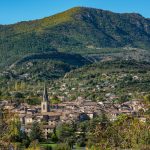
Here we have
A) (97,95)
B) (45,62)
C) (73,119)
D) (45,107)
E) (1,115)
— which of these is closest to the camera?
(1,115)

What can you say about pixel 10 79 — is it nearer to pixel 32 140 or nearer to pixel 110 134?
pixel 32 140

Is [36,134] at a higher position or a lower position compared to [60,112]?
lower

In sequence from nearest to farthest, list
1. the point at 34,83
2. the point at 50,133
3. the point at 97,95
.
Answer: the point at 50,133 < the point at 97,95 < the point at 34,83

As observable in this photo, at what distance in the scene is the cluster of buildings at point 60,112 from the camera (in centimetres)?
8169

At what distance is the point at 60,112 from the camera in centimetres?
9138

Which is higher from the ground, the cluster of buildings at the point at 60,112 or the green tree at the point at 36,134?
the cluster of buildings at the point at 60,112

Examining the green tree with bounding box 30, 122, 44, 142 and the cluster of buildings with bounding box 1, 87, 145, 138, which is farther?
the cluster of buildings with bounding box 1, 87, 145, 138

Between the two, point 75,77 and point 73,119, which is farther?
point 75,77

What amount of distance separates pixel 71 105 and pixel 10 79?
58372 mm

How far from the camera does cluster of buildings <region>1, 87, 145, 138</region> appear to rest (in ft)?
268

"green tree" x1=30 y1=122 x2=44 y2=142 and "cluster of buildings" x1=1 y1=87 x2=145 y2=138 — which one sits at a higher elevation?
"cluster of buildings" x1=1 y1=87 x2=145 y2=138

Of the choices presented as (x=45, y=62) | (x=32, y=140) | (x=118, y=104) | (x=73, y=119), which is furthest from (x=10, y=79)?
(x=32, y=140)

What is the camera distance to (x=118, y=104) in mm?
108188

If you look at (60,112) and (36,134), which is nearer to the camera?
(36,134)
